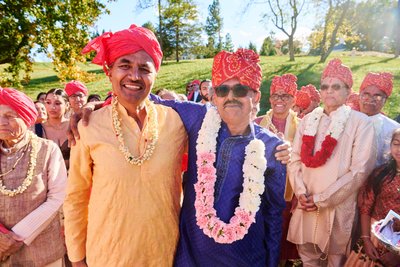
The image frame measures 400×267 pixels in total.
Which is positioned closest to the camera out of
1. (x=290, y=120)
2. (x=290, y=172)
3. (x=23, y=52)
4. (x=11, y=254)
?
(x=11, y=254)

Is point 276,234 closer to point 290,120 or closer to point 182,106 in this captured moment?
point 182,106

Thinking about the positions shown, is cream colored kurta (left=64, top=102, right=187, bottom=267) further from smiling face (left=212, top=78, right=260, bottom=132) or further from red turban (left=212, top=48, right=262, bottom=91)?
red turban (left=212, top=48, right=262, bottom=91)

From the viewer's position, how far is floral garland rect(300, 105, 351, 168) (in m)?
3.90

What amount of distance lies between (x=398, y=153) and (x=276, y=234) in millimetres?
1949

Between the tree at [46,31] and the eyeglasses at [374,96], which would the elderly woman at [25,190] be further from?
the tree at [46,31]

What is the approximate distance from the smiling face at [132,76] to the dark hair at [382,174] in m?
2.90

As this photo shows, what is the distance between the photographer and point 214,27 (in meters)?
73.8

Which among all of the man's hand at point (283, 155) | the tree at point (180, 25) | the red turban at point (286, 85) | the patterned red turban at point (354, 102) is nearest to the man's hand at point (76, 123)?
the man's hand at point (283, 155)

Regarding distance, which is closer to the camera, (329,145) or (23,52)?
(329,145)

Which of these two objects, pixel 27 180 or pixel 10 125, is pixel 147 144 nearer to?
pixel 27 180

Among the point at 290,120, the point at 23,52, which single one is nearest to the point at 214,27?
the point at 23,52

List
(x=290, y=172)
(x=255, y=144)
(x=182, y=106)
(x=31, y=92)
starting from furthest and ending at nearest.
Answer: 1. (x=31, y=92)
2. (x=290, y=172)
3. (x=182, y=106)
4. (x=255, y=144)

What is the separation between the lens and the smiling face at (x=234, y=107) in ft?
8.33

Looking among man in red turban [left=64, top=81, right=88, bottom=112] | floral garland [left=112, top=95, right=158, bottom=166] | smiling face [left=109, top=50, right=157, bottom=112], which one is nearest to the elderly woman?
floral garland [left=112, top=95, right=158, bottom=166]
